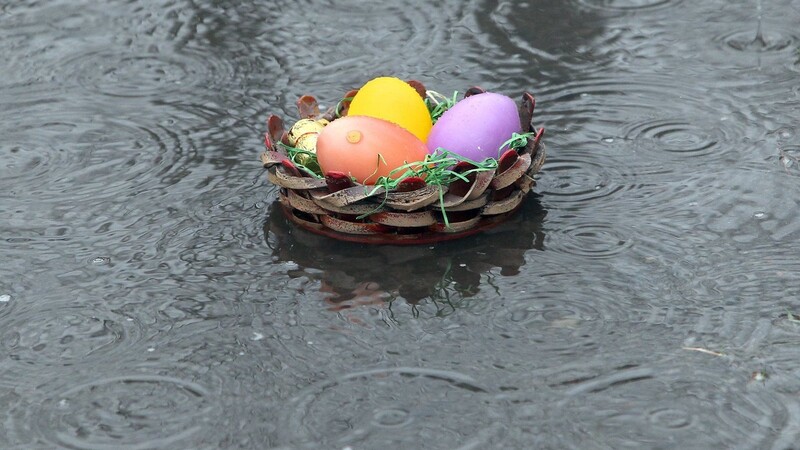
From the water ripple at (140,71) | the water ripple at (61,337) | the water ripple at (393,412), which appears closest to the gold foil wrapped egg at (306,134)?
the water ripple at (61,337)

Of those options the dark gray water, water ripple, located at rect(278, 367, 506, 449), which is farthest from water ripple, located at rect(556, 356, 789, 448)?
water ripple, located at rect(278, 367, 506, 449)

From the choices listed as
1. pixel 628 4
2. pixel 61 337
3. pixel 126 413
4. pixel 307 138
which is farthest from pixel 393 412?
pixel 628 4

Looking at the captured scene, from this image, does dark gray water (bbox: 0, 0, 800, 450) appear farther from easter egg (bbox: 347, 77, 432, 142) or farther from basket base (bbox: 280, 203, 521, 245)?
easter egg (bbox: 347, 77, 432, 142)

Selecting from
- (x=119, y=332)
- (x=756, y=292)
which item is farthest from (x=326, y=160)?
(x=756, y=292)

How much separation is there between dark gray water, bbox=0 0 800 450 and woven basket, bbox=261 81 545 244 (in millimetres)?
90

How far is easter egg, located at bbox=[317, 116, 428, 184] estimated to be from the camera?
4.37 m

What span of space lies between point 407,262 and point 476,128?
64 cm

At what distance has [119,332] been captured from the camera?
13.6 feet

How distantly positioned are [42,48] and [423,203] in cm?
372

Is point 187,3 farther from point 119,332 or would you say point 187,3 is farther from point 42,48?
point 119,332

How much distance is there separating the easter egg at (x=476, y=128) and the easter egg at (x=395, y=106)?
0.12 meters

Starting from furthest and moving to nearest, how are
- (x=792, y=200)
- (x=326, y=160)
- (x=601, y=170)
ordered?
(x=601, y=170) < (x=792, y=200) < (x=326, y=160)

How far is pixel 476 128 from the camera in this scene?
14.9 ft

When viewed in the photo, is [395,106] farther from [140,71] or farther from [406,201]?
[140,71]
